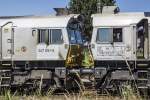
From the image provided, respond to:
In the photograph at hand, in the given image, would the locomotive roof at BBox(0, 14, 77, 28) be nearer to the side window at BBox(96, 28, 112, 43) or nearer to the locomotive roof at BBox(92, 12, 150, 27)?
the locomotive roof at BBox(92, 12, 150, 27)

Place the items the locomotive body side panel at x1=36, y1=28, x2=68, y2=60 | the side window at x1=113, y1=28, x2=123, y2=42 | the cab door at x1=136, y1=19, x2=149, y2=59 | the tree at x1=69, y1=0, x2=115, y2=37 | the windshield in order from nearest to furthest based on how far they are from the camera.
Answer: the cab door at x1=136, y1=19, x2=149, y2=59 < the side window at x1=113, y1=28, x2=123, y2=42 < the locomotive body side panel at x1=36, y1=28, x2=68, y2=60 < the windshield < the tree at x1=69, y1=0, x2=115, y2=37

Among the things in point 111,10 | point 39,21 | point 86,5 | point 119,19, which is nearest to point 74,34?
point 39,21

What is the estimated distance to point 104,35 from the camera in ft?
57.6

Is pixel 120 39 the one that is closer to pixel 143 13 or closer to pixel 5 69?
pixel 143 13

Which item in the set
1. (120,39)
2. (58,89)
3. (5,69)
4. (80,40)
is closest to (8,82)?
(5,69)

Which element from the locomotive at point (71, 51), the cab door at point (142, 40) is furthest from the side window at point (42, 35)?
the cab door at point (142, 40)

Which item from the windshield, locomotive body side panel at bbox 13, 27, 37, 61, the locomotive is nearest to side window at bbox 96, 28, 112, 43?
the locomotive

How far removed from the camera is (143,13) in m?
17.7

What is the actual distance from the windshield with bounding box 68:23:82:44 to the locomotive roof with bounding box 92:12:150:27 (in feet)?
3.88

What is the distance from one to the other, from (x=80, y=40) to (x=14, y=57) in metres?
2.76

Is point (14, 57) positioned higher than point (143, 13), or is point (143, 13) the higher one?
point (143, 13)

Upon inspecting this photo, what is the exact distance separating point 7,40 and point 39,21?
1.47m

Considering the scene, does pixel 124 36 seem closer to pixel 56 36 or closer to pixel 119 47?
pixel 119 47

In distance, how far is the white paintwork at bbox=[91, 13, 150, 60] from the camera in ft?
56.5
